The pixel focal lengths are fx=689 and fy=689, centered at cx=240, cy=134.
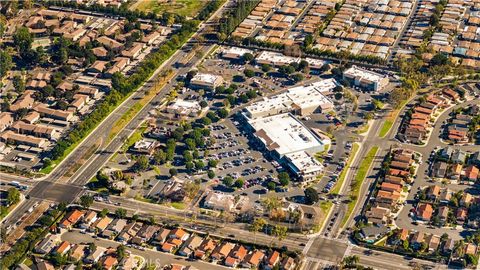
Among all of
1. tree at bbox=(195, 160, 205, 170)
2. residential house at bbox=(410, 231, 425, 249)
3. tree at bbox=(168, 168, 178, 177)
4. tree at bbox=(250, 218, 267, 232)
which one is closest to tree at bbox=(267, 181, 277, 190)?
tree at bbox=(250, 218, 267, 232)

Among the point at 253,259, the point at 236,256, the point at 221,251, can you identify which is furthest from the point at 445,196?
the point at 221,251

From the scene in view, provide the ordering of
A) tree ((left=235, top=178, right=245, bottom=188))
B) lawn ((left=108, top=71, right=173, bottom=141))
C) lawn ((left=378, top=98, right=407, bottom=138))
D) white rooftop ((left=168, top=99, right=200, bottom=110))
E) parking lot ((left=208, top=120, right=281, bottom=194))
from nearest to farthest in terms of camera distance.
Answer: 1. tree ((left=235, top=178, right=245, bottom=188))
2. parking lot ((left=208, top=120, right=281, bottom=194))
3. lawn ((left=378, top=98, right=407, bottom=138))
4. lawn ((left=108, top=71, right=173, bottom=141))
5. white rooftop ((left=168, top=99, right=200, bottom=110))

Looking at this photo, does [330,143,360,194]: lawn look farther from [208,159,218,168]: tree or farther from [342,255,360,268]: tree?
[208,159,218,168]: tree

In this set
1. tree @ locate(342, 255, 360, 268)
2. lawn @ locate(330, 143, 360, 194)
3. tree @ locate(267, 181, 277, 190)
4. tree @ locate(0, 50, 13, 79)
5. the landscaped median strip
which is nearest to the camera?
tree @ locate(342, 255, 360, 268)

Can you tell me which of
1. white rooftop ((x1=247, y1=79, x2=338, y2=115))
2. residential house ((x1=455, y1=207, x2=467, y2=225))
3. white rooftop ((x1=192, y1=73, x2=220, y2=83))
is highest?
white rooftop ((x1=192, y1=73, x2=220, y2=83))

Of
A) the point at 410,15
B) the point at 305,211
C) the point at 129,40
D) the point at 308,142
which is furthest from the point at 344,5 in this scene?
the point at 305,211

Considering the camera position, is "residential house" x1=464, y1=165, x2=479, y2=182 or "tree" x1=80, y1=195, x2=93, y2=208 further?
"residential house" x1=464, y1=165, x2=479, y2=182
